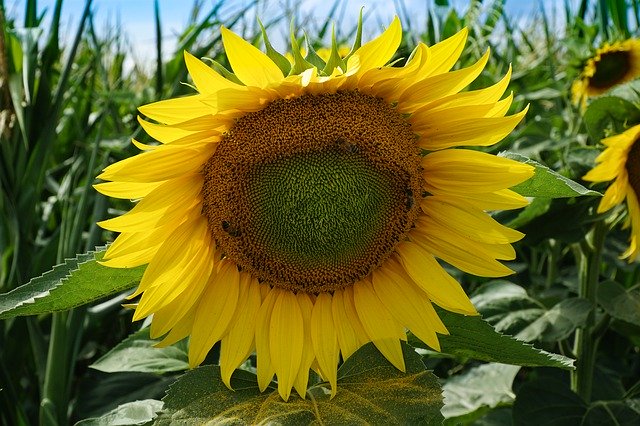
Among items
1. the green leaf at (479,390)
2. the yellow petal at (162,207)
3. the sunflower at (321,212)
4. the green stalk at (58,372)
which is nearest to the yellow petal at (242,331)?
the sunflower at (321,212)

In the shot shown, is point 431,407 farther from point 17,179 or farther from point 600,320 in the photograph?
point 17,179

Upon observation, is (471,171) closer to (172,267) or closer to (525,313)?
(172,267)

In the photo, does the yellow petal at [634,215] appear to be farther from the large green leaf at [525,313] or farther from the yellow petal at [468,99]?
the yellow petal at [468,99]

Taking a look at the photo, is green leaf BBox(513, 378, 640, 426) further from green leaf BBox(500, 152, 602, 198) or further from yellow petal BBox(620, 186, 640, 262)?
green leaf BBox(500, 152, 602, 198)

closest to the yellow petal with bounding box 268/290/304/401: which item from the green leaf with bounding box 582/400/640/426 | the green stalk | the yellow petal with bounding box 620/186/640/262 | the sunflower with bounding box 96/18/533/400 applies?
the sunflower with bounding box 96/18/533/400

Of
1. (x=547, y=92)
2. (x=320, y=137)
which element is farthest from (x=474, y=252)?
(x=547, y=92)

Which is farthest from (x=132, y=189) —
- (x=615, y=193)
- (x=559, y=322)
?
(x=615, y=193)
